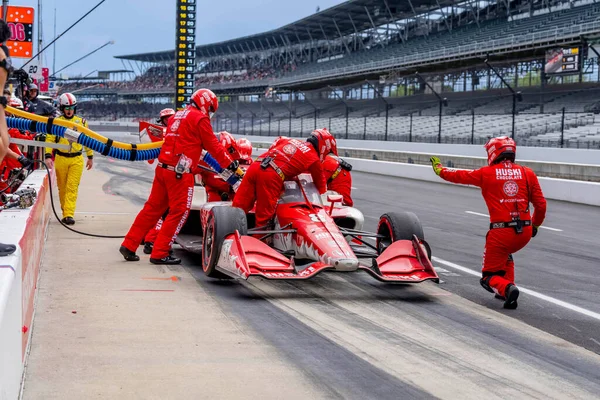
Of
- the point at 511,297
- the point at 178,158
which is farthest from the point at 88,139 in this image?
the point at 511,297

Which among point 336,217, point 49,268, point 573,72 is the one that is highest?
point 573,72

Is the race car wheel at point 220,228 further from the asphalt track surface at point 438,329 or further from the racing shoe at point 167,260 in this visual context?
the racing shoe at point 167,260

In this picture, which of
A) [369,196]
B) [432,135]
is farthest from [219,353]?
[432,135]

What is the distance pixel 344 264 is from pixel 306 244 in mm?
725

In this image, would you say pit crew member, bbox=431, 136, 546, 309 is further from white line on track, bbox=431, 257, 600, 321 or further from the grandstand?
the grandstand

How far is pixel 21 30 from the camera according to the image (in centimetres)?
2267

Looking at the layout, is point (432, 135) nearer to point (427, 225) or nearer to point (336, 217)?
point (427, 225)

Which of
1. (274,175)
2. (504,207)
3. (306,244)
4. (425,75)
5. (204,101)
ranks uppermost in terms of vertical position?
(425,75)

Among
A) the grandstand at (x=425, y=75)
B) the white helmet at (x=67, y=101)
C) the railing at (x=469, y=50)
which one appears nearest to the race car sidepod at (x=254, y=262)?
the white helmet at (x=67, y=101)

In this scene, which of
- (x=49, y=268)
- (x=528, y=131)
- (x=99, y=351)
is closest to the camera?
(x=99, y=351)

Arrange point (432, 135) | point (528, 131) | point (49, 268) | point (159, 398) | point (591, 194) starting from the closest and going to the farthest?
point (159, 398) → point (49, 268) → point (591, 194) → point (528, 131) → point (432, 135)

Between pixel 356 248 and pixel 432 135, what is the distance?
32.2 m

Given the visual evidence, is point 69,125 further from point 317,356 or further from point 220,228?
point 317,356

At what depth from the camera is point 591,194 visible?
19922 mm
